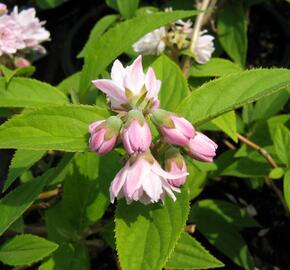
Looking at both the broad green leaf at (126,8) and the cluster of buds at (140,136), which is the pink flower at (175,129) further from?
the broad green leaf at (126,8)

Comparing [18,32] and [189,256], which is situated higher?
[18,32]

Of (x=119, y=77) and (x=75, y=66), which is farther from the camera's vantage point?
(x=75, y=66)

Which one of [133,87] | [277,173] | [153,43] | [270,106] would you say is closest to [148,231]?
[133,87]

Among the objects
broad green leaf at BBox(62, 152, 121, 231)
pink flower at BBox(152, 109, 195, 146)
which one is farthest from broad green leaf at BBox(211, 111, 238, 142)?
pink flower at BBox(152, 109, 195, 146)

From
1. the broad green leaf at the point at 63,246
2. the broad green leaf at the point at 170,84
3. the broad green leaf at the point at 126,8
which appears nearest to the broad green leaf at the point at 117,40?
the broad green leaf at the point at 170,84

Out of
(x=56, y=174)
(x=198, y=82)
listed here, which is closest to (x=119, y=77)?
(x=56, y=174)

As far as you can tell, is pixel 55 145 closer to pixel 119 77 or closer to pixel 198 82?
pixel 119 77

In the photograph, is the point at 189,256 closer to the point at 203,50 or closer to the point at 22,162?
the point at 22,162

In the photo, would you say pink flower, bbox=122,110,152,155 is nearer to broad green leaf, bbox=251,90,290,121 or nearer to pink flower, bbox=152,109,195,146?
pink flower, bbox=152,109,195,146
